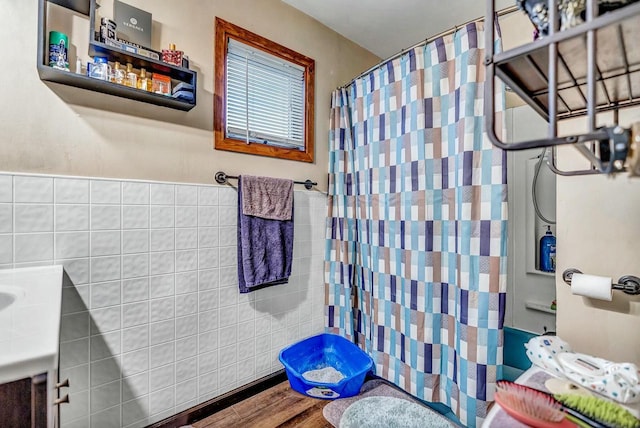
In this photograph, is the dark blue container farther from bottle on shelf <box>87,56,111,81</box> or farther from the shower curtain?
bottle on shelf <box>87,56,111,81</box>

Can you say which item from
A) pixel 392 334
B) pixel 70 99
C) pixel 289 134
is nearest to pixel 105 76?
pixel 70 99

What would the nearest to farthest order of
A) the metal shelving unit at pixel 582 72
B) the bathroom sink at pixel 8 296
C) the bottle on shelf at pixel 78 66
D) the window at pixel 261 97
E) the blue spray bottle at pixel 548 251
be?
the metal shelving unit at pixel 582 72 < the bathroom sink at pixel 8 296 < the bottle on shelf at pixel 78 66 < the window at pixel 261 97 < the blue spray bottle at pixel 548 251

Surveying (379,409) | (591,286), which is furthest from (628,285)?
(379,409)

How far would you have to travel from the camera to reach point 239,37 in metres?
1.74

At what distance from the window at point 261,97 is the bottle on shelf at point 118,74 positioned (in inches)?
18.1

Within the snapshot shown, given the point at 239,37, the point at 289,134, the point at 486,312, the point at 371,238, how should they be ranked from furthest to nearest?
the point at 289,134
the point at 371,238
the point at 239,37
the point at 486,312

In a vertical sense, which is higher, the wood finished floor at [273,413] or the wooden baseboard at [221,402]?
the wooden baseboard at [221,402]

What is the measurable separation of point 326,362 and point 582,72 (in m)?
2.09

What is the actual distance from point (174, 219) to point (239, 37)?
1.15 meters

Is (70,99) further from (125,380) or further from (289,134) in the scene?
(125,380)

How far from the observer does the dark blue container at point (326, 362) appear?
1705 millimetres

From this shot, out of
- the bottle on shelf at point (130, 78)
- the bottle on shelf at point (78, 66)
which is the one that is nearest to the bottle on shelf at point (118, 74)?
the bottle on shelf at point (130, 78)

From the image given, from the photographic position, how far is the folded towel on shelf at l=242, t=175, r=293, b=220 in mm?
1694

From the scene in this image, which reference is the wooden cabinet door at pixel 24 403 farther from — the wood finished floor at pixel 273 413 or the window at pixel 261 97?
the window at pixel 261 97
